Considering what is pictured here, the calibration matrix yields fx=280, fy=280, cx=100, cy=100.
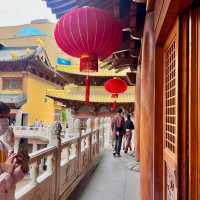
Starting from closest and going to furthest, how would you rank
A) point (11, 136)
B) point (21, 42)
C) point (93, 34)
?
point (11, 136), point (93, 34), point (21, 42)

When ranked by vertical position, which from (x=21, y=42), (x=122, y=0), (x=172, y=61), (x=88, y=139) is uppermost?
(x=21, y=42)

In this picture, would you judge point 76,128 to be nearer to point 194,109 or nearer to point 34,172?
point 34,172

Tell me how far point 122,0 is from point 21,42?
27631 millimetres

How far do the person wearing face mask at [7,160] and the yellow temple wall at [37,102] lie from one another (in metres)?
16.4

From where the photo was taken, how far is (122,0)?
2426mm

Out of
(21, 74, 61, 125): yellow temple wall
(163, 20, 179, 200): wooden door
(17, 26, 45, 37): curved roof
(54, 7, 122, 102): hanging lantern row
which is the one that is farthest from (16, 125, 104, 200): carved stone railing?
(17, 26, 45, 37): curved roof

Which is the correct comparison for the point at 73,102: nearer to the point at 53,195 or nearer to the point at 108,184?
the point at 108,184

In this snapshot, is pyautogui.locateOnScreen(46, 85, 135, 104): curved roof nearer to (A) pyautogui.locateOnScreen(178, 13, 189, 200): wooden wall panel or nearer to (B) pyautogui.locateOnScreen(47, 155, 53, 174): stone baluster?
(B) pyautogui.locateOnScreen(47, 155, 53, 174): stone baluster

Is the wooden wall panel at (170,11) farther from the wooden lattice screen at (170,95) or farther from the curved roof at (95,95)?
the curved roof at (95,95)

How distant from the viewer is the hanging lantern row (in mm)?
2209

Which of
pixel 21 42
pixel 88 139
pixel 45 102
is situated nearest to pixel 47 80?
pixel 45 102

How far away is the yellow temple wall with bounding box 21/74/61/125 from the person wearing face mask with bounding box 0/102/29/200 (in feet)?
53.8

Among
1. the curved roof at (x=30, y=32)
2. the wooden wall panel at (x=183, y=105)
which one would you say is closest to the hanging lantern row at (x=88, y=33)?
the wooden wall panel at (x=183, y=105)

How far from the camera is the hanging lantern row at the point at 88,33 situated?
2.21 m
